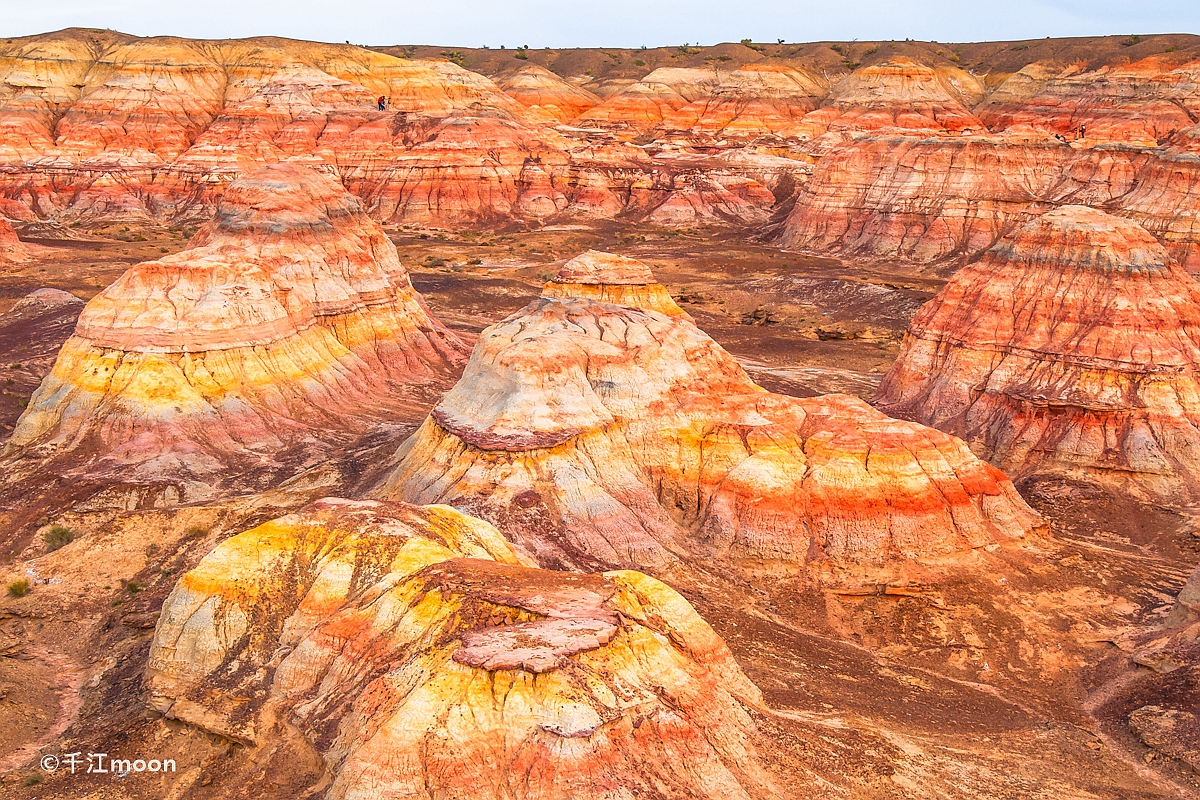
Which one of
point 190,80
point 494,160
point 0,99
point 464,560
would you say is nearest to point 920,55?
point 494,160

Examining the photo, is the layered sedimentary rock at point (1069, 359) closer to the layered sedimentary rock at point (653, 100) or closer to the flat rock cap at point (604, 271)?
the flat rock cap at point (604, 271)

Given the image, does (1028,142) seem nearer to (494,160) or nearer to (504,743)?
(494,160)

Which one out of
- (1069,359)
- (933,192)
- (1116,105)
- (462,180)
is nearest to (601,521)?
(1069,359)

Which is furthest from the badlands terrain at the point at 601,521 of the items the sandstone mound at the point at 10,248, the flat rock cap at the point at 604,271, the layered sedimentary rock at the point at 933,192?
the layered sedimentary rock at the point at 933,192

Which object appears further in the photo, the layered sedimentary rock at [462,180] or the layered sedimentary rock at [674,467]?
the layered sedimentary rock at [462,180]

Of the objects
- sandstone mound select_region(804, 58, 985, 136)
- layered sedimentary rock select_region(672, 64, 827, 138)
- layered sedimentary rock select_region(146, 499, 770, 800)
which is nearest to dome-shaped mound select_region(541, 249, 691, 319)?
layered sedimentary rock select_region(146, 499, 770, 800)

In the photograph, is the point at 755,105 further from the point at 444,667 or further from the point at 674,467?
the point at 444,667

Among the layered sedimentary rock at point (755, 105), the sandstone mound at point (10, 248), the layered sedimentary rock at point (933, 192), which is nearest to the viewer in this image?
the sandstone mound at point (10, 248)
